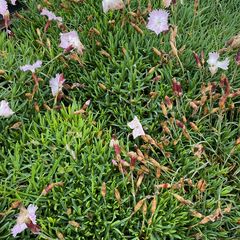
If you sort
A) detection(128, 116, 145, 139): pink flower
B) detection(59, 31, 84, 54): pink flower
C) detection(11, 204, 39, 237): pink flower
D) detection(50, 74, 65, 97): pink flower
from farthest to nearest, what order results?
detection(59, 31, 84, 54): pink flower
detection(50, 74, 65, 97): pink flower
detection(128, 116, 145, 139): pink flower
detection(11, 204, 39, 237): pink flower

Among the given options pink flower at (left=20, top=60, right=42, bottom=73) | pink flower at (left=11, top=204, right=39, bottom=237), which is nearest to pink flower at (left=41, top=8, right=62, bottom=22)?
pink flower at (left=20, top=60, right=42, bottom=73)

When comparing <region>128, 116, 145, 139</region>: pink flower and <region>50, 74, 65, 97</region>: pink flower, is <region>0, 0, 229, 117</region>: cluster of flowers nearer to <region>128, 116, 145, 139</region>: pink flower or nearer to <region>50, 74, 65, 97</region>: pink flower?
<region>50, 74, 65, 97</region>: pink flower

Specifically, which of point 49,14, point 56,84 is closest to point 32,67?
Result: point 56,84

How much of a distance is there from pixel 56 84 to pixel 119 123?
29 cm

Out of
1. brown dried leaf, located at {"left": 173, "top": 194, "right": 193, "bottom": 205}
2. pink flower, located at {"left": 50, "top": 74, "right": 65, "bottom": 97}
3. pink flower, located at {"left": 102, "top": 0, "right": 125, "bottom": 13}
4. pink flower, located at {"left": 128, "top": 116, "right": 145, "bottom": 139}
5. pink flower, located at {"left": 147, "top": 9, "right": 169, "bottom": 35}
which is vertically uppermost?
pink flower, located at {"left": 102, "top": 0, "right": 125, "bottom": 13}

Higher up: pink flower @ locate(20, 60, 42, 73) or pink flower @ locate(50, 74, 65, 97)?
pink flower @ locate(20, 60, 42, 73)

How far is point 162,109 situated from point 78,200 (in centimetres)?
47

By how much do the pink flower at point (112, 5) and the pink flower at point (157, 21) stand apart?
167 mm

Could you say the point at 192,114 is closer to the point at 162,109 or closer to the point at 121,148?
the point at 162,109

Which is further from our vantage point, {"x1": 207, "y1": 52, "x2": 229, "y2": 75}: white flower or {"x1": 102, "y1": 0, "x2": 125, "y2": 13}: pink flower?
{"x1": 102, "y1": 0, "x2": 125, "y2": 13}: pink flower

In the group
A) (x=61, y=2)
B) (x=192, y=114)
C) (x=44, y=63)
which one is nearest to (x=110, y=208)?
(x=192, y=114)

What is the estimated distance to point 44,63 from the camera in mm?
2057

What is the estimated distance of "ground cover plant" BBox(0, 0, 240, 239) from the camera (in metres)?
1.61

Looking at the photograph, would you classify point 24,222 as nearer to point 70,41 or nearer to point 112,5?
point 70,41
